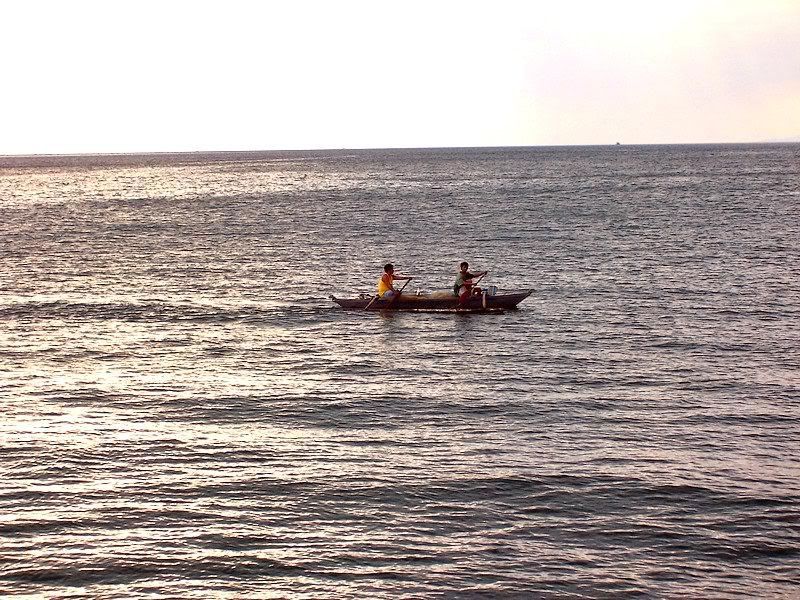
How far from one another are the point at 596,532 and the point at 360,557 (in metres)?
3.42

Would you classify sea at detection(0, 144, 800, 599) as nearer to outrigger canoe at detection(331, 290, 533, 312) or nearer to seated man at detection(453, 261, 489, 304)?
outrigger canoe at detection(331, 290, 533, 312)

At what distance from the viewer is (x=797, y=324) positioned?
30328 millimetres

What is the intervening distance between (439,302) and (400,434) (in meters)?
15.3

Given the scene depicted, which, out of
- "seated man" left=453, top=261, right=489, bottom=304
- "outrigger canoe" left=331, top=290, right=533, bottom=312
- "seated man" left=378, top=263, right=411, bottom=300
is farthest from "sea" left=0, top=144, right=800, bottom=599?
"seated man" left=453, top=261, right=489, bottom=304

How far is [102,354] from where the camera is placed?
27188mm

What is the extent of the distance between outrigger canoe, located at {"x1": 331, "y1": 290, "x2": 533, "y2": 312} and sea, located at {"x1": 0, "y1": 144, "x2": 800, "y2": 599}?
0.43 m

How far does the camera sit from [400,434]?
64.7 ft

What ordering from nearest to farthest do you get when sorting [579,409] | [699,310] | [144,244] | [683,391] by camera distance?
1. [579,409]
2. [683,391]
3. [699,310]
4. [144,244]

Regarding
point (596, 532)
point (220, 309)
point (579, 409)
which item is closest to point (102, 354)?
point (220, 309)

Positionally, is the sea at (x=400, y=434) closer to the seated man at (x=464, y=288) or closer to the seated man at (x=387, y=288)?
the seated man at (x=387, y=288)

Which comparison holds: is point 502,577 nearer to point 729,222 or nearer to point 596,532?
point 596,532

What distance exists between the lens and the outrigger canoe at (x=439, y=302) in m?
34.3

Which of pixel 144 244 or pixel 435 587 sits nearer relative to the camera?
pixel 435 587

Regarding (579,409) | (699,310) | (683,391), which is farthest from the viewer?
(699,310)
